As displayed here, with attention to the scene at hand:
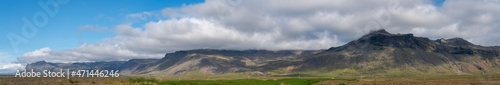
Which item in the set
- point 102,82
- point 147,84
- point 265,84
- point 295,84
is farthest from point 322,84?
point 102,82

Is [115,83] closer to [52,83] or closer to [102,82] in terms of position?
[102,82]

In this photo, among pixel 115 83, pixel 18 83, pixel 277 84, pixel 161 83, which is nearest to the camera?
pixel 18 83

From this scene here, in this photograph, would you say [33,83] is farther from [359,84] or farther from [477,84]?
[477,84]

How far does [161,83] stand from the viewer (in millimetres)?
112438

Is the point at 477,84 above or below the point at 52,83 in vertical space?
below

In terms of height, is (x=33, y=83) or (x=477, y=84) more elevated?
(x=33, y=83)

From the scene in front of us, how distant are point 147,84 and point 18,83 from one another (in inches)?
1032

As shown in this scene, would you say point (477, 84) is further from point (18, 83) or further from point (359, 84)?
point (18, 83)

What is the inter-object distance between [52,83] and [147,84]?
19743 mm

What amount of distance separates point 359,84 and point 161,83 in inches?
1857

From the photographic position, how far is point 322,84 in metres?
119

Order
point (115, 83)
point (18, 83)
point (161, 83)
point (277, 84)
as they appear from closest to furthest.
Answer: point (18, 83) < point (115, 83) < point (161, 83) < point (277, 84)

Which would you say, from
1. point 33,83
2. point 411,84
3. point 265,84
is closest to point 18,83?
point 33,83

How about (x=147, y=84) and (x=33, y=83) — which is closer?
(x=33, y=83)
